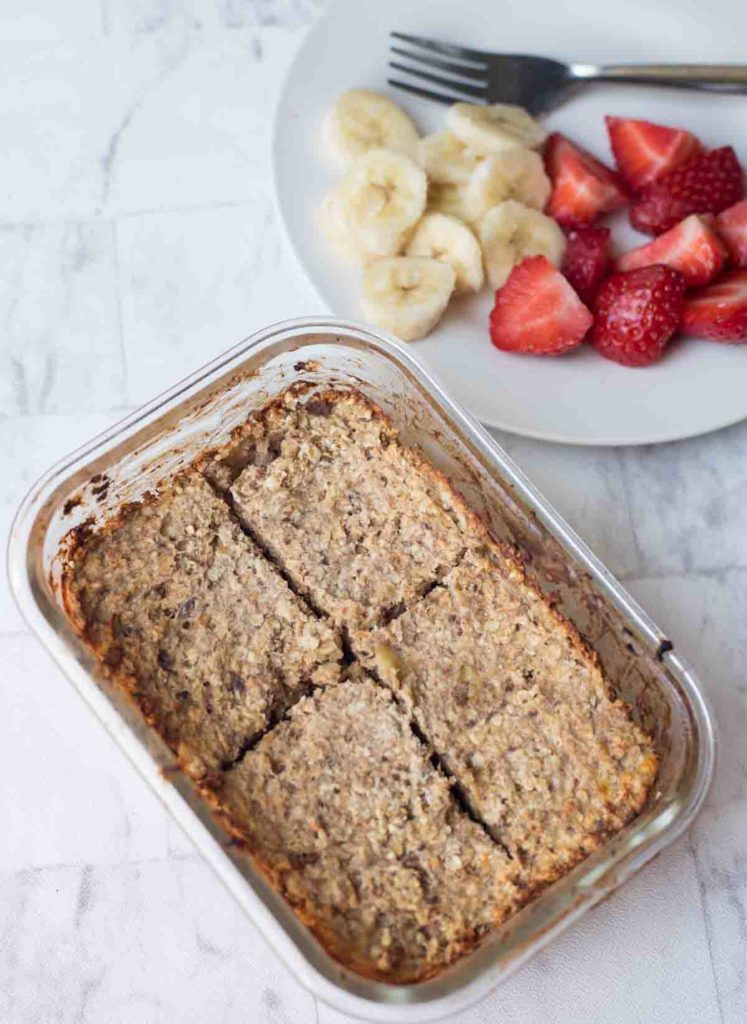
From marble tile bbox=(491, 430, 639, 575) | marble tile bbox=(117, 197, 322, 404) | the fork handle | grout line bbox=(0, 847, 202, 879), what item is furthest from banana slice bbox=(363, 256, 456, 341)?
grout line bbox=(0, 847, 202, 879)

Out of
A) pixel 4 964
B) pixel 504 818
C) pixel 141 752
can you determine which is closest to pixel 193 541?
pixel 141 752

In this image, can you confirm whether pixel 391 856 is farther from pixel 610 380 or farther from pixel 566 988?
pixel 610 380

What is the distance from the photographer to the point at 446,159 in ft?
7.73

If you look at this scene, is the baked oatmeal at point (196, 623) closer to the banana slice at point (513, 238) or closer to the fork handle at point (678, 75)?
the banana slice at point (513, 238)

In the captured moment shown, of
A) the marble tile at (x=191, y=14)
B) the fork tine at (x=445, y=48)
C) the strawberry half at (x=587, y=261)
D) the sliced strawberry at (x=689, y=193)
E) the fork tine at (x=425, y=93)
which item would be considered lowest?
the strawberry half at (x=587, y=261)

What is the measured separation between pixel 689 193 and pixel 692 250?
5.7 inches

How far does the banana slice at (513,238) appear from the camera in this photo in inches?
89.7

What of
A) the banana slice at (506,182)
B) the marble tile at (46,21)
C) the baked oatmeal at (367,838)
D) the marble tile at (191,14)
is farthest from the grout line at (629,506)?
the marble tile at (46,21)

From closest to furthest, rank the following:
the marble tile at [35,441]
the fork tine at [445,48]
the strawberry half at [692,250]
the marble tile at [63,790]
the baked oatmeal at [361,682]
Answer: the baked oatmeal at [361,682]
the marble tile at [63,790]
the marble tile at [35,441]
the strawberry half at [692,250]
the fork tine at [445,48]

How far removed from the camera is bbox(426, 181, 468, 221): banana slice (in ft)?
7.73

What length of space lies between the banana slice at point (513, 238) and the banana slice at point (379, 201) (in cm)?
15

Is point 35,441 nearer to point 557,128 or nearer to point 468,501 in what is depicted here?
point 468,501

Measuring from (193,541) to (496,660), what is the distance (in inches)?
20.5

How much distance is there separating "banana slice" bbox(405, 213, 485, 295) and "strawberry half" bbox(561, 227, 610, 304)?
0.59 feet
